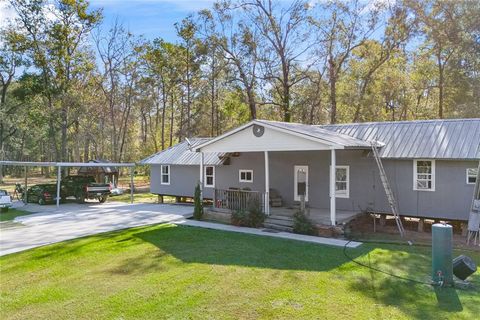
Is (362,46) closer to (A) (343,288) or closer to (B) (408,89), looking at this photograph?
(B) (408,89)

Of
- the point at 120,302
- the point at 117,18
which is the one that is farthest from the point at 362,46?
the point at 120,302

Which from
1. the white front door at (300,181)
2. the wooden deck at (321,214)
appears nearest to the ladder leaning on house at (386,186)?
the wooden deck at (321,214)

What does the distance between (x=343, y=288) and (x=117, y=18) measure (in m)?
32.2

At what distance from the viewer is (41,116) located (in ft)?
101

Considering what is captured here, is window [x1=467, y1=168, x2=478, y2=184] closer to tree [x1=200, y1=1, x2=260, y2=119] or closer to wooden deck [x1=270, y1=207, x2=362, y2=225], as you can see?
wooden deck [x1=270, y1=207, x2=362, y2=225]

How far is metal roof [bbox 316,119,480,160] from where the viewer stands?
472 inches

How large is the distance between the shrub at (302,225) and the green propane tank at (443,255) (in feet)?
15.8

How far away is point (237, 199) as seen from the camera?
14.6 meters

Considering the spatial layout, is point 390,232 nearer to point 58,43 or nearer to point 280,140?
point 280,140

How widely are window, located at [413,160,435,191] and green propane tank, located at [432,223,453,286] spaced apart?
5.97 m

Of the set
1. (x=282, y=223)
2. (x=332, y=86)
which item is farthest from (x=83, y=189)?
(x=332, y=86)

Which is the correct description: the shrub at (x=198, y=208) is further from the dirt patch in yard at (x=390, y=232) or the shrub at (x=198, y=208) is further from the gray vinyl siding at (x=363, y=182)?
the dirt patch in yard at (x=390, y=232)

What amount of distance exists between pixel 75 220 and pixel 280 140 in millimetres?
9017

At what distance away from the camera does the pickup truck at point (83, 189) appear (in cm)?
Answer: 2020
